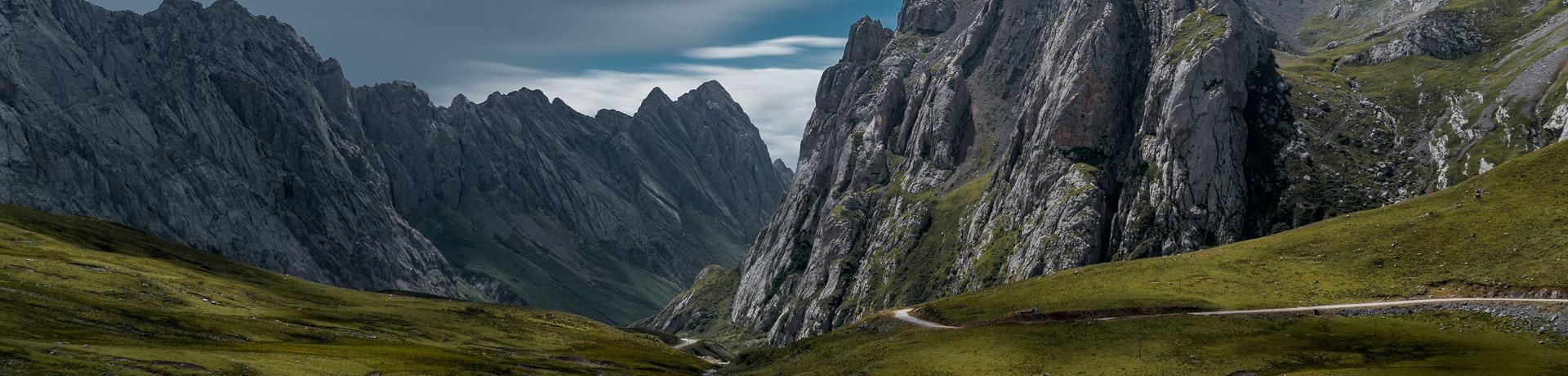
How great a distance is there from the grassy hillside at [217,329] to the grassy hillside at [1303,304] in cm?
3708

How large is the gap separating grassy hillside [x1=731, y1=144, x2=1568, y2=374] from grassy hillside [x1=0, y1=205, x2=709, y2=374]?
122 ft

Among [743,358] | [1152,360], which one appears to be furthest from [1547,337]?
[743,358]

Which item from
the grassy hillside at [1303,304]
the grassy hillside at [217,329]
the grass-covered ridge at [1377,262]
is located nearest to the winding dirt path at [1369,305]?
the grassy hillside at [1303,304]

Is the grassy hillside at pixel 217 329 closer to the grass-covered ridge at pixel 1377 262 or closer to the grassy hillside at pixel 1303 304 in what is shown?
the grassy hillside at pixel 1303 304

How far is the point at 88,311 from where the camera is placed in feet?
357

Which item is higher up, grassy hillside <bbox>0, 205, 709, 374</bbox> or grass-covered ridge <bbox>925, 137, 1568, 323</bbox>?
grass-covered ridge <bbox>925, 137, 1568, 323</bbox>

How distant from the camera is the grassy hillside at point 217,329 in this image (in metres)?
83.8

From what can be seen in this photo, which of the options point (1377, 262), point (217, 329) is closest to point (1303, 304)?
point (1377, 262)

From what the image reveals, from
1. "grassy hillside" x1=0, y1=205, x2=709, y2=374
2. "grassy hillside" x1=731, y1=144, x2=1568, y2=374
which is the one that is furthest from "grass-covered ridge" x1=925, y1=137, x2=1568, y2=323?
"grassy hillside" x1=0, y1=205, x2=709, y2=374

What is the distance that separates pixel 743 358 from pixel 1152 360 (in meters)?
73.1

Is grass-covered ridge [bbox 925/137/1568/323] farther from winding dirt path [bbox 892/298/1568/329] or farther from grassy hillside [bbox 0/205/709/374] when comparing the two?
grassy hillside [bbox 0/205/709/374]

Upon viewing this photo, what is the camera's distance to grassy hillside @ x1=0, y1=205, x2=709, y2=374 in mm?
83750

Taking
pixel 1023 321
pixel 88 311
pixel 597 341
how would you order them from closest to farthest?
pixel 88 311, pixel 1023 321, pixel 597 341

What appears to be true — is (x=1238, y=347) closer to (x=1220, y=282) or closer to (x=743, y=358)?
(x=1220, y=282)
